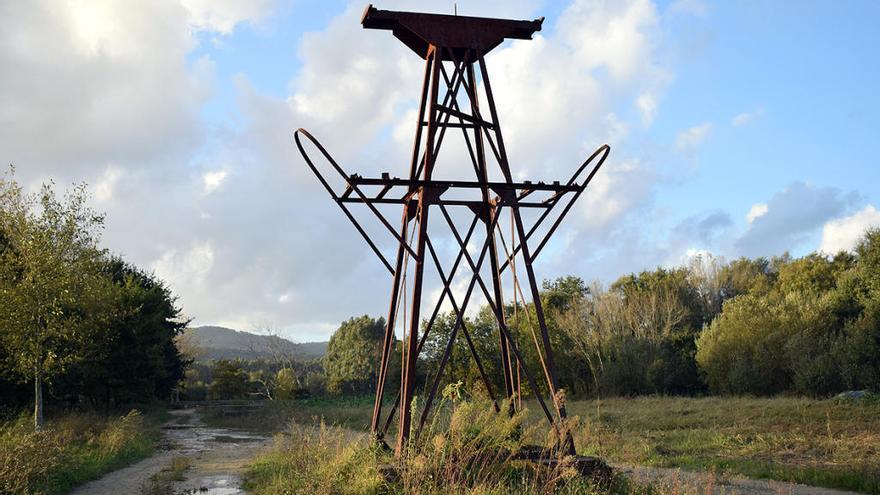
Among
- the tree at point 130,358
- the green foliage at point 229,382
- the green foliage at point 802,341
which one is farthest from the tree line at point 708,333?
the tree at point 130,358

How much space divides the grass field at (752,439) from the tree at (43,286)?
271 inches

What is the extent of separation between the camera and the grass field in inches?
460

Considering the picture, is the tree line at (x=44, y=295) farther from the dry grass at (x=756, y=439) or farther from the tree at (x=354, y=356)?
the tree at (x=354, y=356)

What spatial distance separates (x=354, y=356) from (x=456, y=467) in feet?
169

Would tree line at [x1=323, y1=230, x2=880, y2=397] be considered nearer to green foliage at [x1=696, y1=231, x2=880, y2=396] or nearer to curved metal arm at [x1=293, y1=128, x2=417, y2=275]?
green foliage at [x1=696, y1=231, x2=880, y2=396]

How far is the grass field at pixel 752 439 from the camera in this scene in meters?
11.7

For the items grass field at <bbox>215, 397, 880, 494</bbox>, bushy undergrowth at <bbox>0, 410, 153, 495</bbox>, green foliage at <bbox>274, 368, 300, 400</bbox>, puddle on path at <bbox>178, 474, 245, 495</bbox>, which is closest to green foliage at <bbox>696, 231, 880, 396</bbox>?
grass field at <bbox>215, 397, 880, 494</bbox>

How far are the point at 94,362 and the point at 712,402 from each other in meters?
22.7

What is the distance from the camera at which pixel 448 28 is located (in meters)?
8.60

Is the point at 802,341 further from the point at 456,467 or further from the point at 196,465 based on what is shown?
the point at 456,467

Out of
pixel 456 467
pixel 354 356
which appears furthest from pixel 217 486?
pixel 354 356

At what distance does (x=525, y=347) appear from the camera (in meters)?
36.7

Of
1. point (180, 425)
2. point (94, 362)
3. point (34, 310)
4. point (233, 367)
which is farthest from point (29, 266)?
point (233, 367)

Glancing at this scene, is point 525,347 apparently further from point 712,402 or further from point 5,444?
point 5,444
